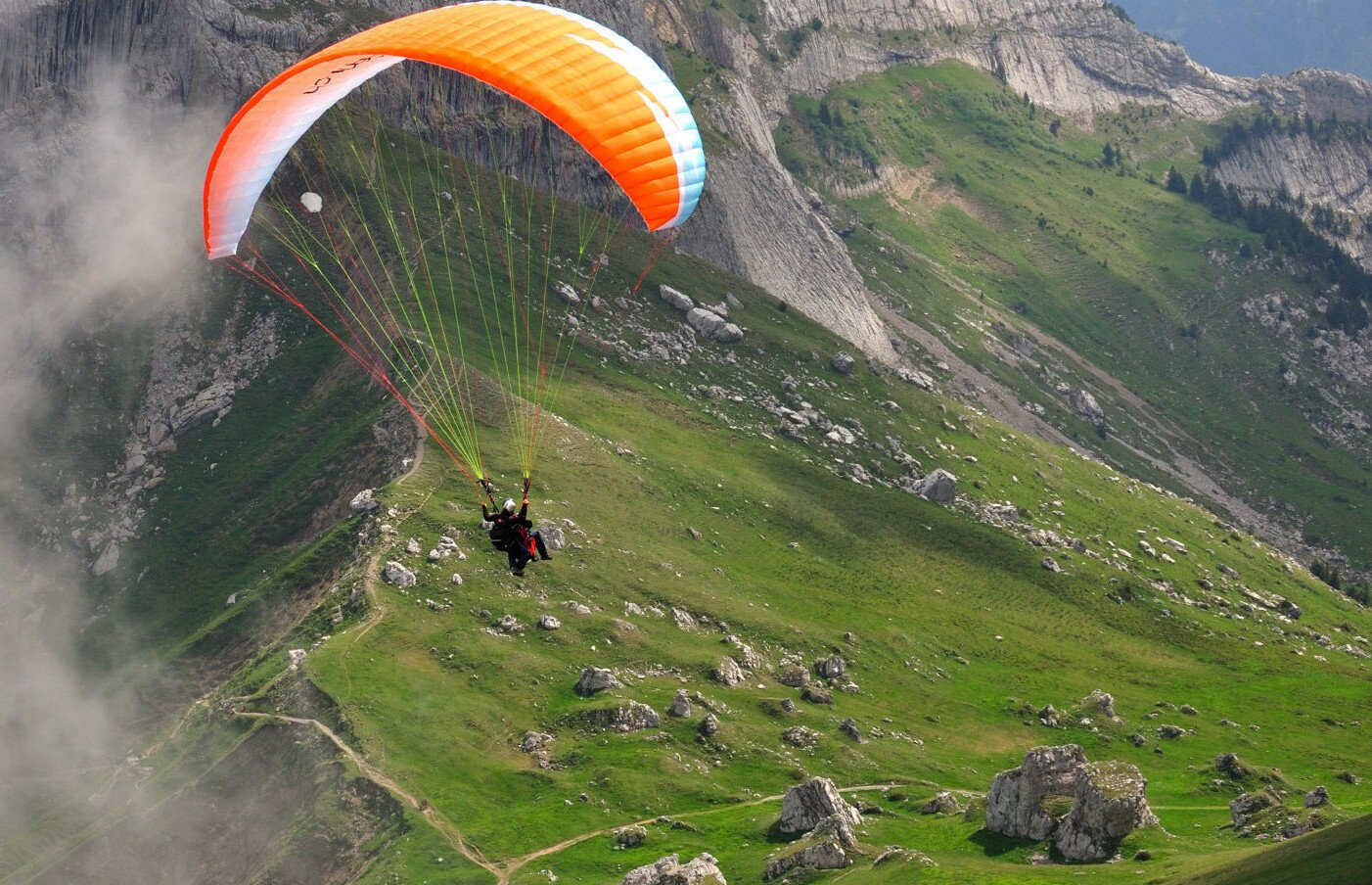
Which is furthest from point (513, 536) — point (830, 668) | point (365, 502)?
point (830, 668)

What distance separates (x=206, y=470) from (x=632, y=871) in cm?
4713

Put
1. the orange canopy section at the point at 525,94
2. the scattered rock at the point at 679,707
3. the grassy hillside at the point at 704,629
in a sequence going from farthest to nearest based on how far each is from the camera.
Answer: the scattered rock at the point at 679,707 → the grassy hillside at the point at 704,629 → the orange canopy section at the point at 525,94

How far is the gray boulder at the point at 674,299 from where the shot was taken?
113 m

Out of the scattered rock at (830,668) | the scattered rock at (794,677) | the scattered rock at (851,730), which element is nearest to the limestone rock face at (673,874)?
the scattered rock at (851,730)

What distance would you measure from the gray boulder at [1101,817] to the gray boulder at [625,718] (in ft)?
65.0

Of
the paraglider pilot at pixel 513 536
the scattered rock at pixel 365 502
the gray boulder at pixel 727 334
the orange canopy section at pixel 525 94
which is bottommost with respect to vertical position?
the scattered rock at pixel 365 502

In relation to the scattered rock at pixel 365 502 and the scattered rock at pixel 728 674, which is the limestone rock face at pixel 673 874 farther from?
the scattered rock at pixel 365 502

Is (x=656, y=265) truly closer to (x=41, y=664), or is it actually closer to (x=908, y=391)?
(x=908, y=391)

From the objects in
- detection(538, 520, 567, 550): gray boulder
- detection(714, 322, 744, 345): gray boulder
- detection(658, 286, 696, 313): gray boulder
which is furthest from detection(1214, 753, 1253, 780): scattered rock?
detection(658, 286, 696, 313): gray boulder

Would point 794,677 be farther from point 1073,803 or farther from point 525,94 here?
point 525,94

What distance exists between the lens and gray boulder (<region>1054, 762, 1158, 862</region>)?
53.9 metres

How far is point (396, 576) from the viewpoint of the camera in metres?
69.7

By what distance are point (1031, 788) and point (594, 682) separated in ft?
71.3

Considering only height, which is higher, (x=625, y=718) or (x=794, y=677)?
(x=625, y=718)
